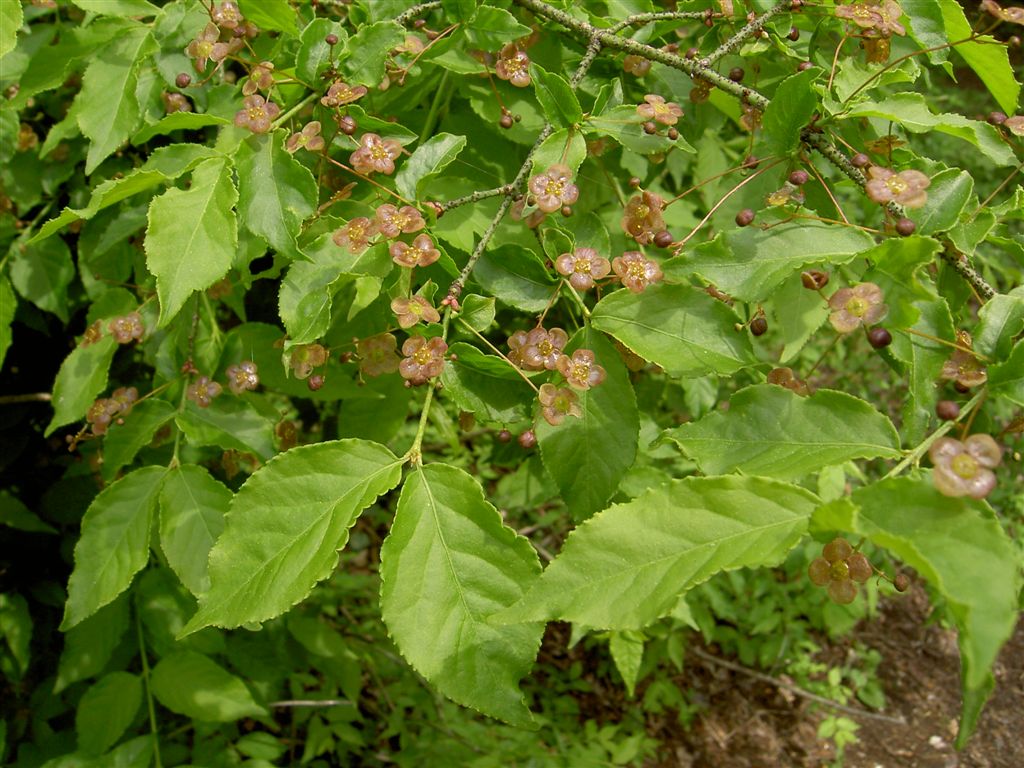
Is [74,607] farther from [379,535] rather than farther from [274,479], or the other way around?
[379,535]

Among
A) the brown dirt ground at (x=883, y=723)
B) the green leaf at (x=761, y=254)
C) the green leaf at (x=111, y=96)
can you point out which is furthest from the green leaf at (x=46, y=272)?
the brown dirt ground at (x=883, y=723)

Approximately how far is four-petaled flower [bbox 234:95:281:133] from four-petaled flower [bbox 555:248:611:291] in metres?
0.42

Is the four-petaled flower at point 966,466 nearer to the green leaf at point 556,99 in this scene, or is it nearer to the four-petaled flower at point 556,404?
the four-petaled flower at point 556,404

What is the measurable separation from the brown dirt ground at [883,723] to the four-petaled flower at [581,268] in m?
3.32

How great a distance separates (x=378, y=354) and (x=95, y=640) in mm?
1140

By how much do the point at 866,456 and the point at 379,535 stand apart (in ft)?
10.7

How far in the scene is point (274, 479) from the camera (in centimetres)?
92

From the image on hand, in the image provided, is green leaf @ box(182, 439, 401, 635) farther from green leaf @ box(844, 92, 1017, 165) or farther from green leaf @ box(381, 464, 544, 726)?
green leaf @ box(844, 92, 1017, 165)

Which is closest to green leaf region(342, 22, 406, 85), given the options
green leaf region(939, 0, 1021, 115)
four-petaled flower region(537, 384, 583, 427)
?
four-petaled flower region(537, 384, 583, 427)

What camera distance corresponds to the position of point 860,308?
2.86 ft

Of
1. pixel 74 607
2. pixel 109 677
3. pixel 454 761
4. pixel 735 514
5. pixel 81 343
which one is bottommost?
pixel 454 761

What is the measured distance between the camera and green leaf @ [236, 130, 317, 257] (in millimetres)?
1003

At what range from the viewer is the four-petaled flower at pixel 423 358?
941 mm

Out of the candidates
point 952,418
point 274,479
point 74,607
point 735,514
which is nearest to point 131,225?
point 74,607
